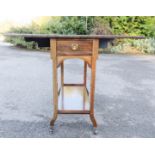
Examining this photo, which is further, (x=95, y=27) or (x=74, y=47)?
(x=95, y=27)

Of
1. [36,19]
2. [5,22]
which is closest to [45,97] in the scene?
[36,19]

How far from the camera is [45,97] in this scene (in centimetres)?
371

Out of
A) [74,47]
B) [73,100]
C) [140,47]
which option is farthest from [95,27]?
[74,47]

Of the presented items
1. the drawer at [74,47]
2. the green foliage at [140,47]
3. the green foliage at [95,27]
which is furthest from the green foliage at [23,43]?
the drawer at [74,47]

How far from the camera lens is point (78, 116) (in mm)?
3014

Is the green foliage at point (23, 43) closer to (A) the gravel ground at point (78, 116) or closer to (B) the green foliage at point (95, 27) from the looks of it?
(B) the green foliage at point (95, 27)

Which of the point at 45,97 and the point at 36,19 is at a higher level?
the point at 36,19

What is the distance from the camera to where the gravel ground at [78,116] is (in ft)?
8.79

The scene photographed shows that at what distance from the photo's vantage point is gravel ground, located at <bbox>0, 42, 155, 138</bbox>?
2.68 m

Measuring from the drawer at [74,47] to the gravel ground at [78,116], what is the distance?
90 cm

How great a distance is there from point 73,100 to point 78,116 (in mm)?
214

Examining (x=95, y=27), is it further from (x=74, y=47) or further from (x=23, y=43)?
(x=74, y=47)

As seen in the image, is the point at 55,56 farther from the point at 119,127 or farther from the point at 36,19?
the point at 36,19

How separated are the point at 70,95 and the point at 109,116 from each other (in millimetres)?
609
